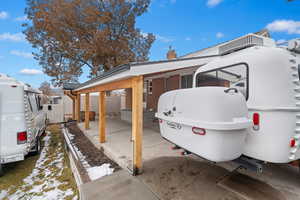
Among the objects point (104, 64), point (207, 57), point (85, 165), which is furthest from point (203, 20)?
point (85, 165)

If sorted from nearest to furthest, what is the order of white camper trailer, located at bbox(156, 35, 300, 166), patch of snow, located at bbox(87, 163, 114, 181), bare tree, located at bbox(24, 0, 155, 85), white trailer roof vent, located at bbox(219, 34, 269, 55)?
white camper trailer, located at bbox(156, 35, 300, 166) < white trailer roof vent, located at bbox(219, 34, 269, 55) < patch of snow, located at bbox(87, 163, 114, 181) < bare tree, located at bbox(24, 0, 155, 85)

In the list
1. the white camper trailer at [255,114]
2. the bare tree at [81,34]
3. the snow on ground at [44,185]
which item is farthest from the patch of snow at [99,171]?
the bare tree at [81,34]

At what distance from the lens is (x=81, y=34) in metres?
12.7

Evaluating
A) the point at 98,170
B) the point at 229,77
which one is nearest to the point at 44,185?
the point at 98,170

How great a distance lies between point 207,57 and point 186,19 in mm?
8892

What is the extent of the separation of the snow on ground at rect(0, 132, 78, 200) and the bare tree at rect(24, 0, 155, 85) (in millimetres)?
10203

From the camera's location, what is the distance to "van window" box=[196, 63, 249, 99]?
7.94 feet

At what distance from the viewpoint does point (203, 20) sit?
1040 centimetres

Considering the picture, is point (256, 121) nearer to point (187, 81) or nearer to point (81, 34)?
point (187, 81)

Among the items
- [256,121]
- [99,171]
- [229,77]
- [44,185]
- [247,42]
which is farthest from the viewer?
[99,171]

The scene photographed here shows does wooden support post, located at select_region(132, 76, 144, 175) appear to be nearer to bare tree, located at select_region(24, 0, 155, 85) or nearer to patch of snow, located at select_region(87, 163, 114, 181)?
patch of snow, located at select_region(87, 163, 114, 181)

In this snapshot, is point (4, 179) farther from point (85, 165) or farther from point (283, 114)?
point (283, 114)


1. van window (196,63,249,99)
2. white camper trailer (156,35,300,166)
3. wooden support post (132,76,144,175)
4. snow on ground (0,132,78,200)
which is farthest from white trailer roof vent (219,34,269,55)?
snow on ground (0,132,78,200)

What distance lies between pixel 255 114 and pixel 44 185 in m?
4.86
